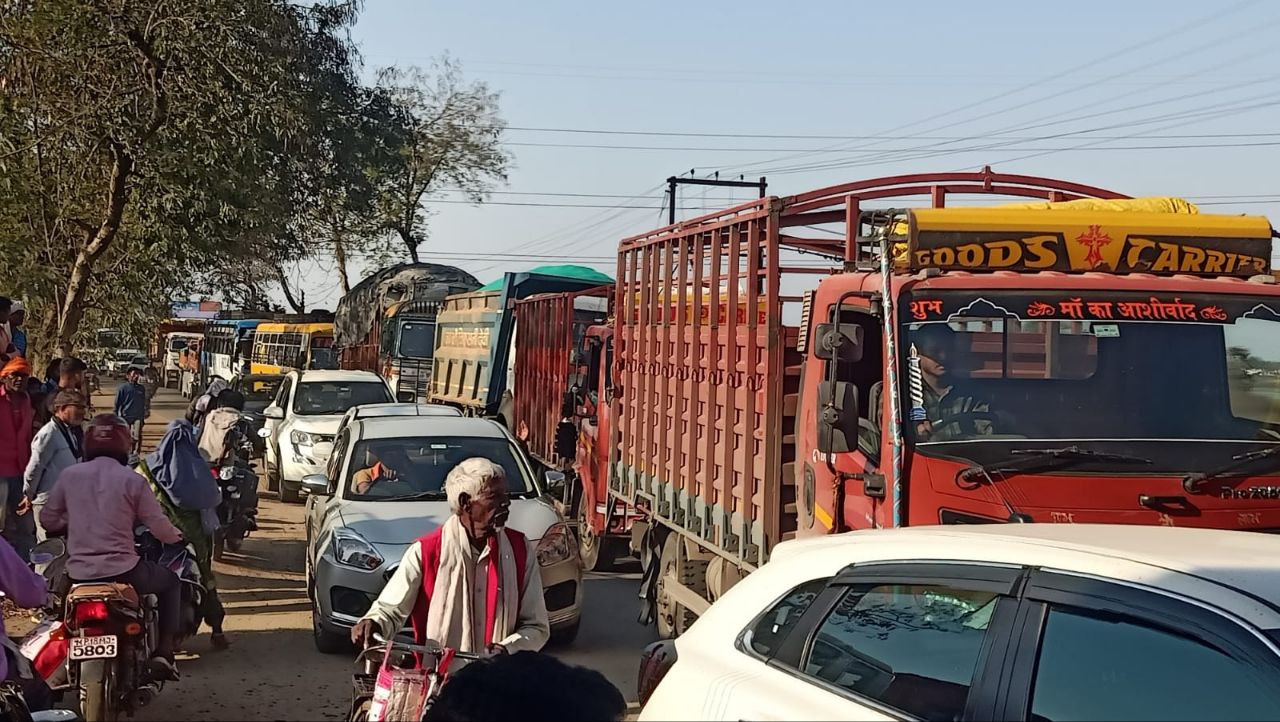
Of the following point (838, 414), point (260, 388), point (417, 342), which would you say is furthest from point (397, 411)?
point (260, 388)

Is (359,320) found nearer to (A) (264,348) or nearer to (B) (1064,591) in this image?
(A) (264,348)

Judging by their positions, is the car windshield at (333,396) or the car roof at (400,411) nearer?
the car roof at (400,411)

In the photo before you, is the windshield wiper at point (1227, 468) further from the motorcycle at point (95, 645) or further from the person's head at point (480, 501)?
the motorcycle at point (95, 645)

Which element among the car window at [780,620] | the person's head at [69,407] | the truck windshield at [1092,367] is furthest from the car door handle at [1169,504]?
the person's head at [69,407]

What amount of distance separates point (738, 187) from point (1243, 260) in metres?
34.7

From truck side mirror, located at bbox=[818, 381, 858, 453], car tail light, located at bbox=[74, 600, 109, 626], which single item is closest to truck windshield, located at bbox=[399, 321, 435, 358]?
car tail light, located at bbox=[74, 600, 109, 626]

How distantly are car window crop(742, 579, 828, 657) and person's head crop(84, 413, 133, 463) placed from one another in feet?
14.2

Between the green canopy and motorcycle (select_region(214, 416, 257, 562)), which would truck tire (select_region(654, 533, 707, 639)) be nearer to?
motorcycle (select_region(214, 416, 257, 562))

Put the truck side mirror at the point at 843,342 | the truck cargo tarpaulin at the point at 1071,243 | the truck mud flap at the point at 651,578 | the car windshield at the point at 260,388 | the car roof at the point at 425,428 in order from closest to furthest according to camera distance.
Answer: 1. the truck side mirror at the point at 843,342
2. the truck cargo tarpaulin at the point at 1071,243
3. the truck mud flap at the point at 651,578
4. the car roof at the point at 425,428
5. the car windshield at the point at 260,388

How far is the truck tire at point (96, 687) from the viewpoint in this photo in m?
6.42

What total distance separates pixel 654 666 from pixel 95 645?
3510 millimetres

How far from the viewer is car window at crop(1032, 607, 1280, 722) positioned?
265 centimetres

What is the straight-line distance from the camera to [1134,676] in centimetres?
281

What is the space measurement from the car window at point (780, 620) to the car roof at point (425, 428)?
261 inches
